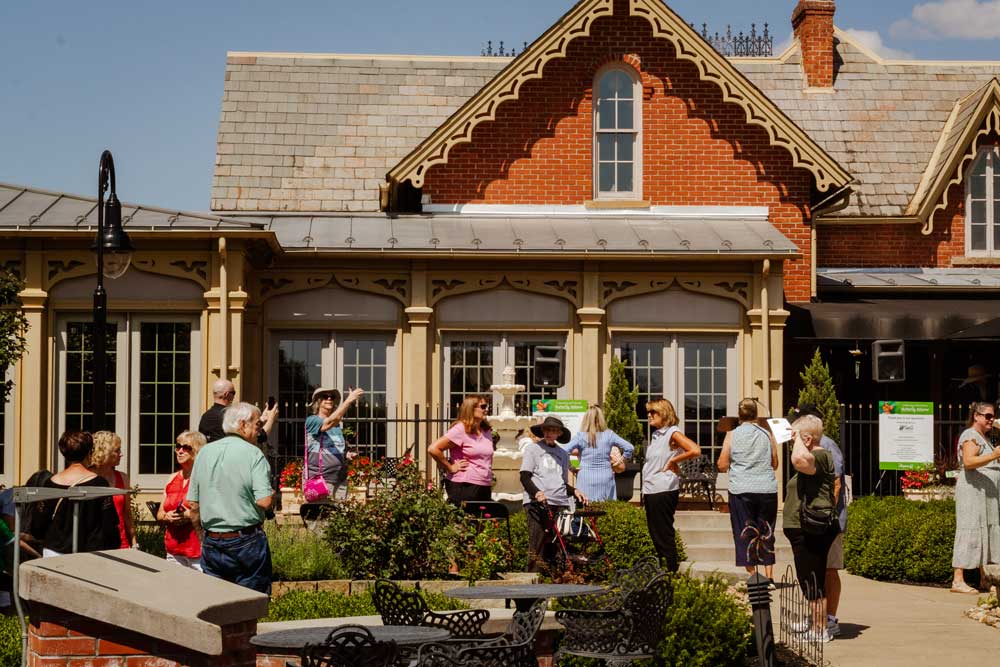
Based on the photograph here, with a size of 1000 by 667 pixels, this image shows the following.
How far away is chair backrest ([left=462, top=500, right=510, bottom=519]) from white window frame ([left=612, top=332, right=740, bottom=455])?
665 cm

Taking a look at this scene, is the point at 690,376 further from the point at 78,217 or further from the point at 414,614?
the point at 414,614

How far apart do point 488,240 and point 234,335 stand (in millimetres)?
3669

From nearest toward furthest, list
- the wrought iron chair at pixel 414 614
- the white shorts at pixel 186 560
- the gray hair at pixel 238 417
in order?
1. the wrought iron chair at pixel 414 614
2. the gray hair at pixel 238 417
3. the white shorts at pixel 186 560

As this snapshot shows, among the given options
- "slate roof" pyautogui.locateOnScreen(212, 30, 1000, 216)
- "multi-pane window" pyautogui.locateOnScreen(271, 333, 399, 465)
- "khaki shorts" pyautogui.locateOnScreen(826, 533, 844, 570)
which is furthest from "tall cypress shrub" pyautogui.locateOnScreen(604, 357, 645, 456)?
"khaki shorts" pyautogui.locateOnScreen(826, 533, 844, 570)

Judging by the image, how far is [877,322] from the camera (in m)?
20.6

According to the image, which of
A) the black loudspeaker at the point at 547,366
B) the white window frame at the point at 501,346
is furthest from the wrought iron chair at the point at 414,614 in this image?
the white window frame at the point at 501,346

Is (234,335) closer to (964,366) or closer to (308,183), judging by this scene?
(308,183)

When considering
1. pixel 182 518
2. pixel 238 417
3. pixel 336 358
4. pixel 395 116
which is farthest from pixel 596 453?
pixel 395 116

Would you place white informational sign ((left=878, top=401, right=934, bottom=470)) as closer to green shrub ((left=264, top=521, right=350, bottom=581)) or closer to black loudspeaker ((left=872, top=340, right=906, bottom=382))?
black loudspeaker ((left=872, top=340, right=906, bottom=382))

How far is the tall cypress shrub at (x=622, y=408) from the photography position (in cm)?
1848

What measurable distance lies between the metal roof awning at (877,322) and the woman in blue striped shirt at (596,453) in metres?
6.85

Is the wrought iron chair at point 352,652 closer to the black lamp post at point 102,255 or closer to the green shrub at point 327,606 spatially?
the green shrub at point 327,606

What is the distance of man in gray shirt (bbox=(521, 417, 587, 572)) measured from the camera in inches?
488

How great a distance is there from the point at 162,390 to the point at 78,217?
231 cm
